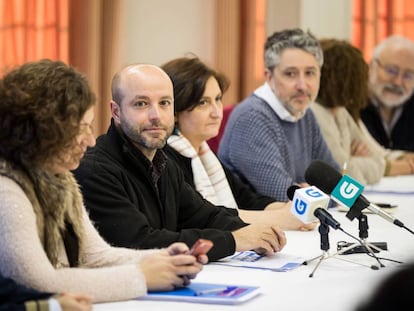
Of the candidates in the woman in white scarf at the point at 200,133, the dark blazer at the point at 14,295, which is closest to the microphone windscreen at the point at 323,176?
the woman in white scarf at the point at 200,133

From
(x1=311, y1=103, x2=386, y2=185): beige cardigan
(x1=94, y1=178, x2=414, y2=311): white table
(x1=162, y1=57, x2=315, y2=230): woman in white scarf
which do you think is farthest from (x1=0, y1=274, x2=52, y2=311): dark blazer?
(x1=311, y1=103, x2=386, y2=185): beige cardigan

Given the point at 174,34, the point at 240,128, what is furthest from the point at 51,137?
the point at 174,34

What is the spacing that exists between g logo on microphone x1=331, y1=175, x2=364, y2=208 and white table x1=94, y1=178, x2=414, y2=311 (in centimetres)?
19

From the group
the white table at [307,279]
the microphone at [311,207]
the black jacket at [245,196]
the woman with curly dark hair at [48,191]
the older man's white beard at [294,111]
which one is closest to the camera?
the woman with curly dark hair at [48,191]

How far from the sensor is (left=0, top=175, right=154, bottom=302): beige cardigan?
170cm

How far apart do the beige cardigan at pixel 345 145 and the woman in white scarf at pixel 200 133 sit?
116 cm

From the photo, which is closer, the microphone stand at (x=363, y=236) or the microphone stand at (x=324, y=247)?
the microphone stand at (x=324, y=247)

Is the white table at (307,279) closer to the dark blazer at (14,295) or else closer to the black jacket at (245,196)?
the dark blazer at (14,295)

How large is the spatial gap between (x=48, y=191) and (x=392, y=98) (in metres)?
4.04

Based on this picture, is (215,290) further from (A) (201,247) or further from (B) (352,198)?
(B) (352,198)

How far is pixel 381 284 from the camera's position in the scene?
748 mm

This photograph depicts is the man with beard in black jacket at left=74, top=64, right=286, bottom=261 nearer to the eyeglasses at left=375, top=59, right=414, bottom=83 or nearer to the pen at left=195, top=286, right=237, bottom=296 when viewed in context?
the pen at left=195, top=286, right=237, bottom=296

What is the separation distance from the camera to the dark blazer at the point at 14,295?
1.60 m

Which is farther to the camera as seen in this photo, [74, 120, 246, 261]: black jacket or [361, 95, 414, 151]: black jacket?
[361, 95, 414, 151]: black jacket
